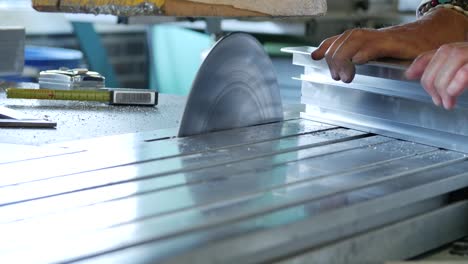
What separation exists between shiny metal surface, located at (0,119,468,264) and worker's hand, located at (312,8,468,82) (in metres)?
0.12

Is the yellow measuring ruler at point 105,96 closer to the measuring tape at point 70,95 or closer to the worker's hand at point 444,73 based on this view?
the measuring tape at point 70,95

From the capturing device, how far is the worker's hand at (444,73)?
1.03 meters

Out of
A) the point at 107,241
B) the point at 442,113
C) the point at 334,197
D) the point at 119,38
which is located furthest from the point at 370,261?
the point at 119,38

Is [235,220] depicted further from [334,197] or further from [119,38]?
[119,38]

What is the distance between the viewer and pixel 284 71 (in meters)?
3.23

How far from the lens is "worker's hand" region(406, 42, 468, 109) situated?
1028mm

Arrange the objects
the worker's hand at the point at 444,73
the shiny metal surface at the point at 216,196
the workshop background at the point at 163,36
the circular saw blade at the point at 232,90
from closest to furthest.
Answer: the shiny metal surface at the point at 216,196
the worker's hand at the point at 444,73
the circular saw blade at the point at 232,90
the workshop background at the point at 163,36

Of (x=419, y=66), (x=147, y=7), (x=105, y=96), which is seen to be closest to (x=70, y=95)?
(x=105, y=96)

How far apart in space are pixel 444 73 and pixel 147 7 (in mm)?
489

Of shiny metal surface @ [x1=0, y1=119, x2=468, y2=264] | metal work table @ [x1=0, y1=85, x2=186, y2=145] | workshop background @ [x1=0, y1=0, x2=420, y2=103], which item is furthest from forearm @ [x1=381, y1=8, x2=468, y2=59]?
workshop background @ [x1=0, y1=0, x2=420, y2=103]

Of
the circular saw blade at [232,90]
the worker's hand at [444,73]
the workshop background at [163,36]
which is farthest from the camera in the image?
the workshop background at [163,36]

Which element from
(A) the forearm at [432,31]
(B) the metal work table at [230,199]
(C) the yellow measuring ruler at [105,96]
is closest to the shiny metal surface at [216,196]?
(B) the metal work table at [230,199]

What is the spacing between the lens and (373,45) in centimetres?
122

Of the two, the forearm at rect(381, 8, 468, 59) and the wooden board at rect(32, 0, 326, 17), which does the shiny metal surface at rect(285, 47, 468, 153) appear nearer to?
the forearm at rect(381, 8, 468, 59)
